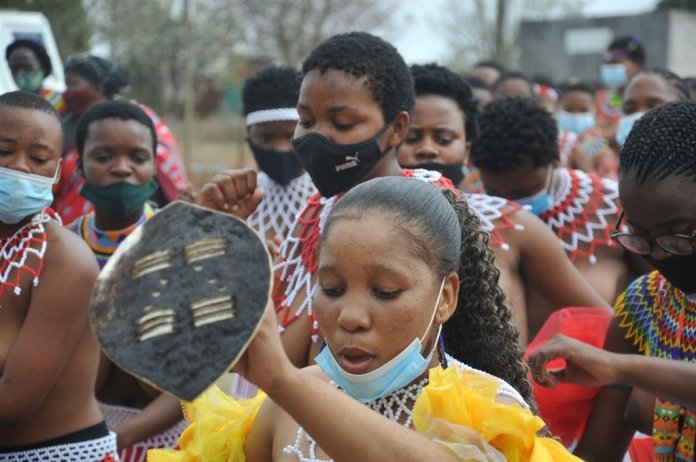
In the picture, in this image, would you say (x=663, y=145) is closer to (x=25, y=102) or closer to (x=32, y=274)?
(x=32, y=274)

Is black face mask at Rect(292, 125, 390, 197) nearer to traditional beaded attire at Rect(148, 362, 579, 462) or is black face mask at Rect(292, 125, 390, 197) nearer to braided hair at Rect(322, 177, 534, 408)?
braided hair at Rect(322, 177, 534, 408)

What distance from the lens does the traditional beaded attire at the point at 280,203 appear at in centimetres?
514

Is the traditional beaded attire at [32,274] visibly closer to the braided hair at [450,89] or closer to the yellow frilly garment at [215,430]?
the yellow frilly garment at [215,430]

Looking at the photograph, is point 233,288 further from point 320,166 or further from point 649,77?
point 649,77

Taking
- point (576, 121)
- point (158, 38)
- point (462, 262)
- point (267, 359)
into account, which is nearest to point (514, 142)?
point (462, 262)

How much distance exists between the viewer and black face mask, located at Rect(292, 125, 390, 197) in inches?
139

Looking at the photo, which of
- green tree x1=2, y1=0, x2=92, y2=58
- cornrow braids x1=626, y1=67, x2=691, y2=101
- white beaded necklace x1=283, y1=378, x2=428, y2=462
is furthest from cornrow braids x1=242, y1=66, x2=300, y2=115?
green tree x1=2, y1=0, x2=92, y2=58

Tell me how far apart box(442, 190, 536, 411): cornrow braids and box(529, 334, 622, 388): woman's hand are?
0.27 meters

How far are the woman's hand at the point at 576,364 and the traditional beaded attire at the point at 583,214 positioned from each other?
73.0 inches

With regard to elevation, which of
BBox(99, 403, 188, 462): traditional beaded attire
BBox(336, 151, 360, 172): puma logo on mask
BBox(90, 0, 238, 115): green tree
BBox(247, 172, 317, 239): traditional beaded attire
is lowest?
BBox(90, 0, 238, 115): green tree

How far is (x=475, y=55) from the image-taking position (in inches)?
1172

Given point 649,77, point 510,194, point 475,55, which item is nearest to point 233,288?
point 510,194

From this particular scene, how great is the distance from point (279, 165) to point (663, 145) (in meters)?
2.58

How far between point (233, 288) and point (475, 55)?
94.0 feet
